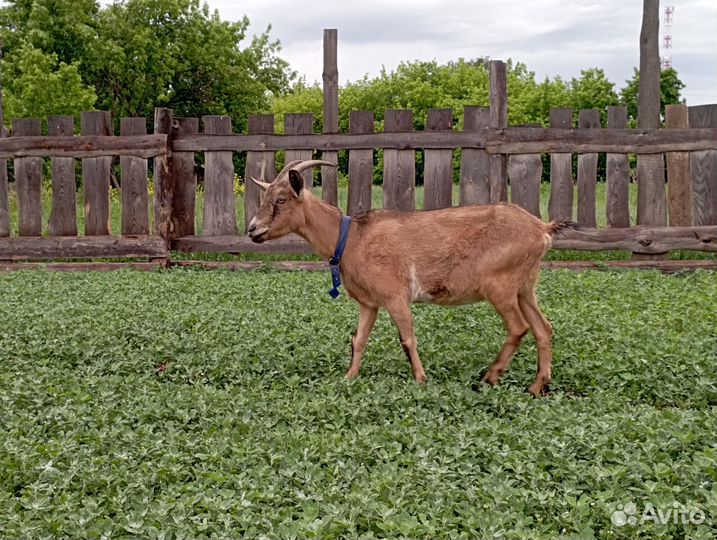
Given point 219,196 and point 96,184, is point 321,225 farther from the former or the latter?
point 96,184

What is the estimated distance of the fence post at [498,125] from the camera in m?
13.5

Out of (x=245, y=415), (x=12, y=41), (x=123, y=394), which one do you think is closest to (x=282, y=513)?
(x=245, y=415)

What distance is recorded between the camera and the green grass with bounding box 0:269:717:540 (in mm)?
4547

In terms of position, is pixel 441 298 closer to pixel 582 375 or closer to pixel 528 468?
pixel 582 375

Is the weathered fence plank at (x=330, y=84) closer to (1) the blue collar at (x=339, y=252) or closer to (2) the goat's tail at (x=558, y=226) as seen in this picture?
(1) the blue collar at (x=339, y=252)

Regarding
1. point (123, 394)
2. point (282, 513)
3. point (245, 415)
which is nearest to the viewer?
point (282, 513)

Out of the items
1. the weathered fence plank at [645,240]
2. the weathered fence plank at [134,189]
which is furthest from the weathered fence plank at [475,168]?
the weathered fence plank at [134,189]

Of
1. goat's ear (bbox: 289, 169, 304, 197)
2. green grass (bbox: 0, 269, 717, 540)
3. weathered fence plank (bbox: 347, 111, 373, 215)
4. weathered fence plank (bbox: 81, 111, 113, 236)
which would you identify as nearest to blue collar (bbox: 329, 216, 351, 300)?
goat's ear (bbox: 289, 169, 304, 197)

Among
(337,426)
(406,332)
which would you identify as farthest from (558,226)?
(337,426)

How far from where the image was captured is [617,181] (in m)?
13.7

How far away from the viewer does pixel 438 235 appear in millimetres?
7234

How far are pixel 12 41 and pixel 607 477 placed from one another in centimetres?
3133

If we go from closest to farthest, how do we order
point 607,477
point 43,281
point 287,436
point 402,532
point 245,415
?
point 402,532 < point 607,477 < point 287,436 < point 245,415 < point 43,281

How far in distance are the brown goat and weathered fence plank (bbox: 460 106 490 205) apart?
250 inches
